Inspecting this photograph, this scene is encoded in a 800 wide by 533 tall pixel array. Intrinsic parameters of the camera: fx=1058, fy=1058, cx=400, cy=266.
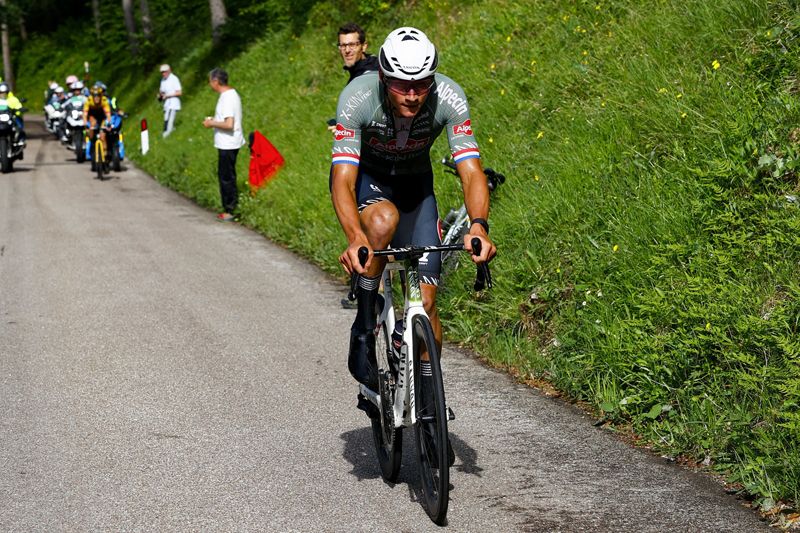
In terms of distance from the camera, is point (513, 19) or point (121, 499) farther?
point (513, 19)

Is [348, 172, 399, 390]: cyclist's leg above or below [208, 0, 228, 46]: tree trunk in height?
below

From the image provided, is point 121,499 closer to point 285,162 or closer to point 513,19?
point 513,19

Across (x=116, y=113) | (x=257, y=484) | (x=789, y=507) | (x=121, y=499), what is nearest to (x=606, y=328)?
(x=789, y=507)

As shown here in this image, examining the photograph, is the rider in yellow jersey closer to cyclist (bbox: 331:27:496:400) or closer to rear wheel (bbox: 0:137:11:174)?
rear wheel (bbox: 0:137:11:174)

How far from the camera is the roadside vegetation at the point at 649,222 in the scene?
559cm

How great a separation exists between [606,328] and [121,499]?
10.3ft

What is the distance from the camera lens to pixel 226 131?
52.2ft

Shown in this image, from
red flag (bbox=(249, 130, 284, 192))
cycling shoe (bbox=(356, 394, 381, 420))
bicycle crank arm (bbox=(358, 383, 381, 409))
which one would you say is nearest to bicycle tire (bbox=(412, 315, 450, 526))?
bicycle crank arm (bbox=(358, 383, 381, 409))

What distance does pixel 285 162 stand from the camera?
55.8ft

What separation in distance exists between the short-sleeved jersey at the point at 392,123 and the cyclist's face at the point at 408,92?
144 millimetres

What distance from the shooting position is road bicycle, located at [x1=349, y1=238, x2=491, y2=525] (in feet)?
15.1

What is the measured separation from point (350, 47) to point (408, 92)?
16.6 ft

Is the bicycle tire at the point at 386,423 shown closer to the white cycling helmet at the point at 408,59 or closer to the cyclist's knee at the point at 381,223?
the cyclist's knee at the point at 381,223

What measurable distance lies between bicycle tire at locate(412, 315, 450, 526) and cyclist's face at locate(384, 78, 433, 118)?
1.00 meters
